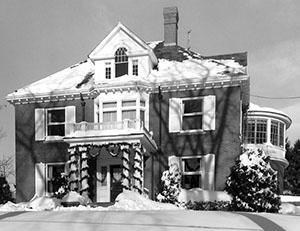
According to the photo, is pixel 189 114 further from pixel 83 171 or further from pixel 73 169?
pixel 73 169

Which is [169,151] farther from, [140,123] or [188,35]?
[188,35]

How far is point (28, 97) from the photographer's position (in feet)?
78.8

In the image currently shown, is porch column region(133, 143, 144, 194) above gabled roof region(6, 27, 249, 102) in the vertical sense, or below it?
below

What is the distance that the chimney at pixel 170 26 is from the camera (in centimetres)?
2547

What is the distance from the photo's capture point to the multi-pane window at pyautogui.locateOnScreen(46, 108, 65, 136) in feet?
78.2

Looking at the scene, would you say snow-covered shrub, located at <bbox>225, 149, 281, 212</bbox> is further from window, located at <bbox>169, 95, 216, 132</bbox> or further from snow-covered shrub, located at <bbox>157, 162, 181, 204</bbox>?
window, located at <bbox>169, 95, 216, 132</bbox>

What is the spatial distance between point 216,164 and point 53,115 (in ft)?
25.6

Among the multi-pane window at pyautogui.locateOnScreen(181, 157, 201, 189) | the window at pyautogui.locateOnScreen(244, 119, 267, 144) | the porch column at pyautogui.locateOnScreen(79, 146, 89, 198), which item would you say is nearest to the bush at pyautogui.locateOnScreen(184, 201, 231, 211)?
the multi-pane window at pyautogui.locateOnScreen(181, 157, 201, 189)

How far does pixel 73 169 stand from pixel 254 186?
7.53 metres

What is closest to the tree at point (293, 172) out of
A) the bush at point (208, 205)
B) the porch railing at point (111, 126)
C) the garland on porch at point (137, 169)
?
the bush at point (208, 205)

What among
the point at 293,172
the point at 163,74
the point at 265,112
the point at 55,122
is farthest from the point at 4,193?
the point at 293,172

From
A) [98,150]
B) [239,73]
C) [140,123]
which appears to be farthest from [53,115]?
[239,73]

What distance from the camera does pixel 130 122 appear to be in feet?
69.8

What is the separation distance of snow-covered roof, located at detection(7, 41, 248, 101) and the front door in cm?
359
